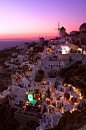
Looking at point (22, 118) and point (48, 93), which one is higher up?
point (48, 93)

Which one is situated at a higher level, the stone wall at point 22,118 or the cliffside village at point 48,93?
the cliffside village at point 48,93

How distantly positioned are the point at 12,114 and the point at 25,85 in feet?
14.7

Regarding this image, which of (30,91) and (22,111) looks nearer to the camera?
(22,111)

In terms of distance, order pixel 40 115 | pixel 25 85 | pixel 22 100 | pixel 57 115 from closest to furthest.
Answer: pixel 57 115, pixel 40 115, pixel 22 100, pixel 25 85

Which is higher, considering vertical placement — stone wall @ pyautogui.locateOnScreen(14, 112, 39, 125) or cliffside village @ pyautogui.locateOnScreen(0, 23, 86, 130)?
cliffside village @ pyautogui.locateOnScreen(0, 23, 86, 130)

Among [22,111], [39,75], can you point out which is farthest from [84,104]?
[39,75]

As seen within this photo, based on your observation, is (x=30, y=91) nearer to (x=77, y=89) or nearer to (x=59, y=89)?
(x=59, y=89)

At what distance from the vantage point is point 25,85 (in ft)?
68.9

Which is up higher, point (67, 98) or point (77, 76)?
point (77, 76)

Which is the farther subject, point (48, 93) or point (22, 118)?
point (48, 93)

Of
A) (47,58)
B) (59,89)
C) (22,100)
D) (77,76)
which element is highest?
(47,58)

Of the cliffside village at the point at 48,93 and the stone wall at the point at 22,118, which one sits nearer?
the cliffside village at the point at 48,93

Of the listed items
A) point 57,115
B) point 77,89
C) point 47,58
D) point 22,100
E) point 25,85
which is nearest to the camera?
point 57,115

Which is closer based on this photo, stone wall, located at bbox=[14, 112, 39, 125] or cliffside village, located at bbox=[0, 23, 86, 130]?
cliffside village, located at bbox=[0, 23, 86, 130]
